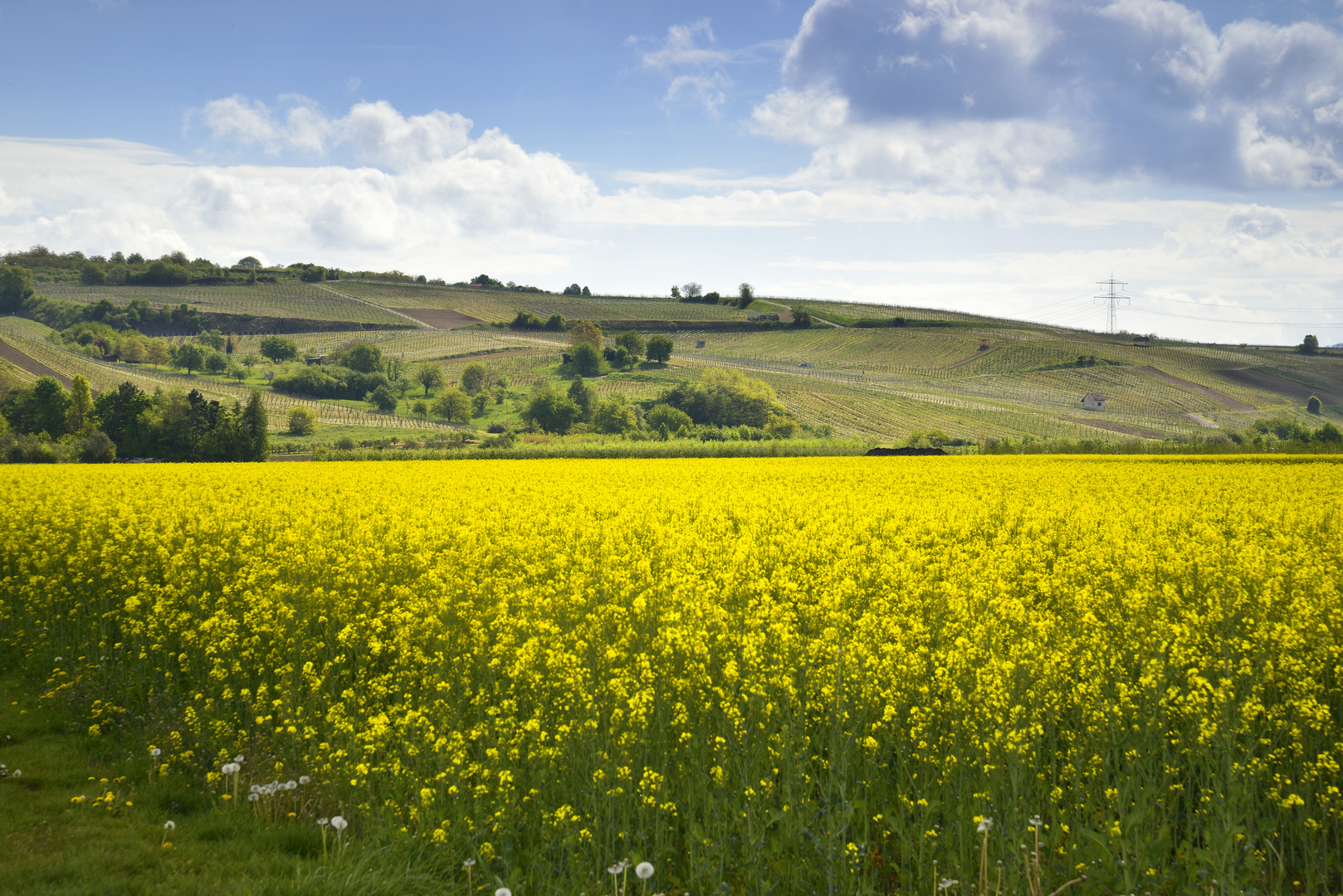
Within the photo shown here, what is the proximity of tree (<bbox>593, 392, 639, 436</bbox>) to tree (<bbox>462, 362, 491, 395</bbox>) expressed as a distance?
27.6 m

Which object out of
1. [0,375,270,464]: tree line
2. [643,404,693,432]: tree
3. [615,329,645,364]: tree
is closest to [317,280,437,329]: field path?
[615,329,645,364]: tree

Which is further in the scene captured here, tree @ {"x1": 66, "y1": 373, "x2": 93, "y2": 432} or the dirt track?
the dirt track

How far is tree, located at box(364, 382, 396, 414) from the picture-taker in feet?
335

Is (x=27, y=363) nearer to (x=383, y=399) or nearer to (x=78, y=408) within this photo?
(x=383, y=399)

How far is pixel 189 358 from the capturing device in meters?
118

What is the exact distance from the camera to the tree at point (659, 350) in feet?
410

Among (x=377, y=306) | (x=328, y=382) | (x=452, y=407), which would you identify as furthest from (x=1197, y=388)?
(x=377, y=306)

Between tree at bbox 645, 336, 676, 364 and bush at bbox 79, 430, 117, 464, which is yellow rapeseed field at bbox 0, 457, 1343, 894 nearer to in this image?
bush at bbox 79, 430, 117, 464

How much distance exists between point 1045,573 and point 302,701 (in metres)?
8.81

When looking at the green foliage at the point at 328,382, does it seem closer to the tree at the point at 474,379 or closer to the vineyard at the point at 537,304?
the tree at the point at 474,379

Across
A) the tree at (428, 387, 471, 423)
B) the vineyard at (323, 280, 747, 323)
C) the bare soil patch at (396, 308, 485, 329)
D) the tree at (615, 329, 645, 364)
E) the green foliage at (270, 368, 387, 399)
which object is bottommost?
the tree at (428, 387, 471, 423)

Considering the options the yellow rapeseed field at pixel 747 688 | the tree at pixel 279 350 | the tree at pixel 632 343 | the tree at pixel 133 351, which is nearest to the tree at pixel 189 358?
the tree at pixel 133 351

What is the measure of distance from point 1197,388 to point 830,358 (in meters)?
48.3

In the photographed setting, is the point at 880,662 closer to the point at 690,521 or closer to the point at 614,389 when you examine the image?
the point at 690,521
